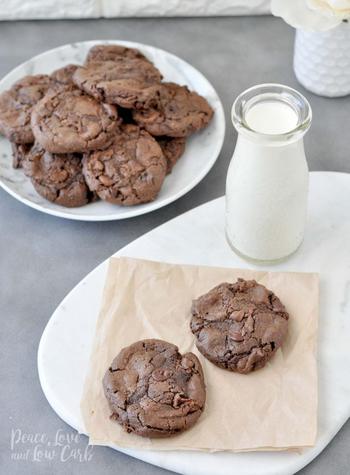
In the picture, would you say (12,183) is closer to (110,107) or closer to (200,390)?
(110,107)

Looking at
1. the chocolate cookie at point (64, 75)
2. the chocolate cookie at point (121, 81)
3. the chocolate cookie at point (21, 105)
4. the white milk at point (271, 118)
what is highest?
the white milk at point (271, 118)

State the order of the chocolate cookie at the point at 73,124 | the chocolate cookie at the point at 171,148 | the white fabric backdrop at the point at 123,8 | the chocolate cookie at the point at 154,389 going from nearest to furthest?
the chocolate cookie at the point at 154,389 < the chocolate cookie at the point at 73,124 < the chocolate cookie at the point at 171,148 < the white fabric backdrop at the point at 123,8

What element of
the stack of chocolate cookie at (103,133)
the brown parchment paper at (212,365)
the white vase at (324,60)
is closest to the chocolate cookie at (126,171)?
the stack of chocolate cookie at (103,133)

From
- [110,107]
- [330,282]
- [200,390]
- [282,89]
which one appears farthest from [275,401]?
[110,107]

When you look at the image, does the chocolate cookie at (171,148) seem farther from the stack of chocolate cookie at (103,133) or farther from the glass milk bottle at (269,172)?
the glass milk bottle at (269,172)

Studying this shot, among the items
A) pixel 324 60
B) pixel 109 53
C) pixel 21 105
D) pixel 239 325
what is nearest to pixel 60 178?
pixel 21 105

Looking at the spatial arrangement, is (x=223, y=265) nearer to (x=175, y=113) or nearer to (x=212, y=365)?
(x=212, y=365)
